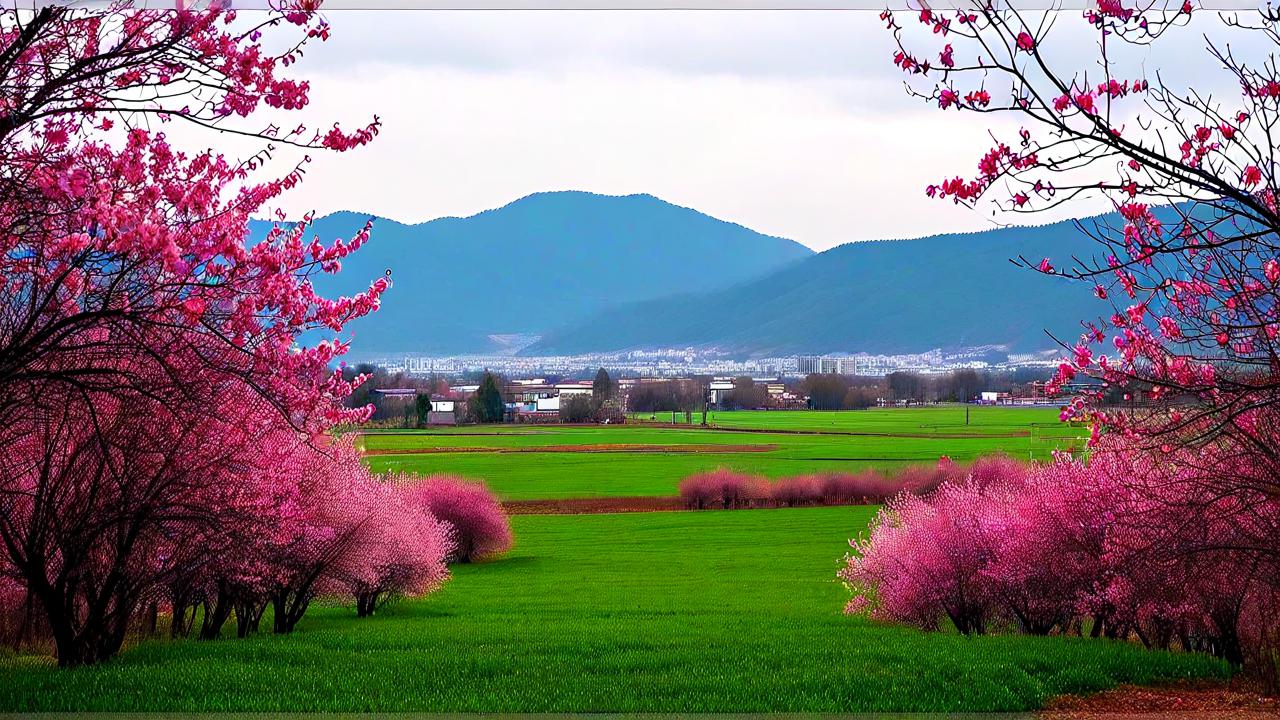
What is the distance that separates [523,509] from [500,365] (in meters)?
4.62

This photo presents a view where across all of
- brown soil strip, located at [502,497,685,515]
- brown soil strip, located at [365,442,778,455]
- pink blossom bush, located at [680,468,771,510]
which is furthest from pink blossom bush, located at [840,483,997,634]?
brown soil strip, located at [502,497,685,515]

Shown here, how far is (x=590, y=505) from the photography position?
84.2 ft

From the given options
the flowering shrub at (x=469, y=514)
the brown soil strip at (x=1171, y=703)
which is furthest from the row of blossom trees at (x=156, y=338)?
the flowering shrub at (x=469, y=514)

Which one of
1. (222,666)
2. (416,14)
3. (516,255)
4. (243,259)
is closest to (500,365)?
(516,255)

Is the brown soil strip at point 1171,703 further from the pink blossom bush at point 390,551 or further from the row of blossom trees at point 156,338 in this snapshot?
the pink blossom bush at point 390,551

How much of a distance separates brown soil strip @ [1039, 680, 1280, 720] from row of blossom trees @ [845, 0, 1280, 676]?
564mm

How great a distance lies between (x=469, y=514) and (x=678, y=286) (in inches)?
274

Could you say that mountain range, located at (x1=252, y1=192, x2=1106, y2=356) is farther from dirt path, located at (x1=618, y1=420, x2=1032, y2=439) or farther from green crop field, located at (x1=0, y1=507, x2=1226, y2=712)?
green crop field, located at (x1=0, y1=507, x2=1226, y2=712)

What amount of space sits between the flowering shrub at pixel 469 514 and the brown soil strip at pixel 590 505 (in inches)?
63.5

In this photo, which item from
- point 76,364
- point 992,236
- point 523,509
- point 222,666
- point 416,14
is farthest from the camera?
point 523,509

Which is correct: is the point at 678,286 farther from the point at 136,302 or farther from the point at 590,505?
the point at 136,302

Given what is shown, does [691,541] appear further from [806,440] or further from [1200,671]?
[1200,671]

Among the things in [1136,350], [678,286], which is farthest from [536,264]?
[1136,350]

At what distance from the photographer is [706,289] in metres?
25.9
